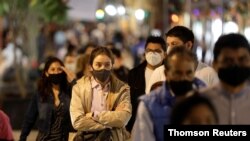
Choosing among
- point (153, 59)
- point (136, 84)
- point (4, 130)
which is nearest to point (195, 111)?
point (4, 130)

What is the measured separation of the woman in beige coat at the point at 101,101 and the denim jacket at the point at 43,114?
979mm

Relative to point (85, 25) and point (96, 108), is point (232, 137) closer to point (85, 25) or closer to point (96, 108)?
point (96, 108)

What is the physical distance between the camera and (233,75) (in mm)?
5891

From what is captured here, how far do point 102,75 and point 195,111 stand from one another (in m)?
3.98

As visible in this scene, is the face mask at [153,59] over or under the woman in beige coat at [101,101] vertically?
over

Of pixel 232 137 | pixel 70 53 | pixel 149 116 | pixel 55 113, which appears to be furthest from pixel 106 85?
pixel 70 53

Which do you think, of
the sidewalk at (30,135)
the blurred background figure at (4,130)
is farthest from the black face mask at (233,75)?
the sidewalk at (30,135)

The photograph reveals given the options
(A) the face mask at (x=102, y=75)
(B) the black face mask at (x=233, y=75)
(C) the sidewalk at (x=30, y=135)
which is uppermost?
(B) the black face mask at (x=233, y=75)

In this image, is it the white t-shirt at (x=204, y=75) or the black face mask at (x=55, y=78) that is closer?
the white t-shirt at (x=204, y=75)

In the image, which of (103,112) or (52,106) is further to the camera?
(52,106)

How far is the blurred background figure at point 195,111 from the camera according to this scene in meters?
5.31

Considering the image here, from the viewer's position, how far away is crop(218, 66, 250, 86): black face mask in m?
5.89

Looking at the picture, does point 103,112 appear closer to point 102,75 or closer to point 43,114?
point 102,75

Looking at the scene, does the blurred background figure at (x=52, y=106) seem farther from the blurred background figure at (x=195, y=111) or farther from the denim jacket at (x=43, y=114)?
the blurred background figure at (x=195, y=111)
